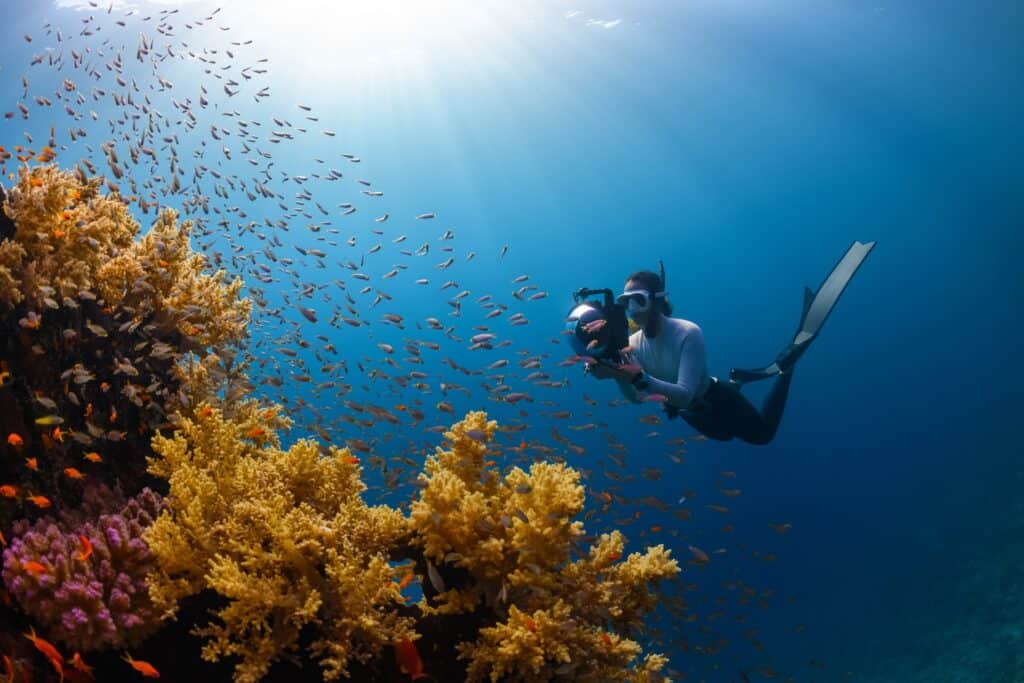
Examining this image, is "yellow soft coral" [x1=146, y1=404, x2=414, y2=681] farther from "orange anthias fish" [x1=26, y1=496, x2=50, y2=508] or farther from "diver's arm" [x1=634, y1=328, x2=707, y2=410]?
"diver's arm" [x1=634, y1=328, x2=707, y2=410]

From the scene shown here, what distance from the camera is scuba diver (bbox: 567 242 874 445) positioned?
7.49 m

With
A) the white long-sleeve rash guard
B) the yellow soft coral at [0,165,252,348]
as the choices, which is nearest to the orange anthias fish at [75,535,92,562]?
the yellow soft coral at [0,165,252,348]

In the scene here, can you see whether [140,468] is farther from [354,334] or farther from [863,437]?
[863,437]

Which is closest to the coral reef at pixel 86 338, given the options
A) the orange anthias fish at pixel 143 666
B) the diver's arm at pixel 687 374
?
the orange anthias fish at pixel 143 666

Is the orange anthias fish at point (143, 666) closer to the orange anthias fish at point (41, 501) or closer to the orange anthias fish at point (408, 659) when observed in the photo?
the orange anthias fish at point (408, 659)

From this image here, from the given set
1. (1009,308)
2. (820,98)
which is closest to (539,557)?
(820,98)

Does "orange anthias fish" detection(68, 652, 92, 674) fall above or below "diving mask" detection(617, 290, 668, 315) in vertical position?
below

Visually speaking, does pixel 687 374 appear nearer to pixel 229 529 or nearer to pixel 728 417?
pixel 728 417

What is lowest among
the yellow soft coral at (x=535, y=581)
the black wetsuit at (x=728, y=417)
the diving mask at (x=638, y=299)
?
the yellow soft coral at (x=535, y=581)

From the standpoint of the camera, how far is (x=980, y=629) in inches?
764

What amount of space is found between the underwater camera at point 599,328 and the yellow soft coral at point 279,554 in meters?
4.37

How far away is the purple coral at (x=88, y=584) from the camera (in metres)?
2.63

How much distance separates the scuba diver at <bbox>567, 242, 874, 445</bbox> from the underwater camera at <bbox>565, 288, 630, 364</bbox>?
1 centimetres

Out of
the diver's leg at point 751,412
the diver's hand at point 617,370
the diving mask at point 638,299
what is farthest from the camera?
the diver's leg at point 751,412
